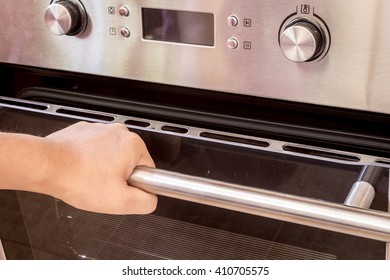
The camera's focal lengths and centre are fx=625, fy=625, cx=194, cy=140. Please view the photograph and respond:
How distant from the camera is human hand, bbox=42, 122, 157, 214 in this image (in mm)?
559

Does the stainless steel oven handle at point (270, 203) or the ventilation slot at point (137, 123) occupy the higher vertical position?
the ventilation slot at point (137, 123)

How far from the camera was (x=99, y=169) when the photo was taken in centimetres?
56

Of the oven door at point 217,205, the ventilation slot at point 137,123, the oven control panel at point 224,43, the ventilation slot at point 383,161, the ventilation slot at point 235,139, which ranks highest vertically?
the oven control panel at point 224,43

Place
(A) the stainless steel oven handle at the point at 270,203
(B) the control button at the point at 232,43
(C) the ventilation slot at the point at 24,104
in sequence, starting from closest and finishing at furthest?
(A) the stainless steel oven handle at the point at 270,203 → (B) the control button at the point at 232,43 → (C) the ventilation slot at the point at 24,104

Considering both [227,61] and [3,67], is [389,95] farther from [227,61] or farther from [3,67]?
[3,67]

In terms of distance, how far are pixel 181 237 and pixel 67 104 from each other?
0.21 metres

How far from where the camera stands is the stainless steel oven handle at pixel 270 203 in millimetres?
489

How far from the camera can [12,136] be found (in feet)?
1.84

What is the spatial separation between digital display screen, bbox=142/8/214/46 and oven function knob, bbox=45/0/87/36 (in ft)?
0.24

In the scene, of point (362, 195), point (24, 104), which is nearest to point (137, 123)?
point (24, 104)

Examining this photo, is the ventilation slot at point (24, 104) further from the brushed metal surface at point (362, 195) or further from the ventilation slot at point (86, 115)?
the brushed metal surface at point (362, 195)

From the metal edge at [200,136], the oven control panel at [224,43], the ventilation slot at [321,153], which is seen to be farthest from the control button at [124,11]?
the ventilation slot at [321,153]

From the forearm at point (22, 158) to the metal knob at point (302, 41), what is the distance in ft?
0.77

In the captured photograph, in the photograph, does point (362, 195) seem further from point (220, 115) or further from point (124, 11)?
point (124, 11)
